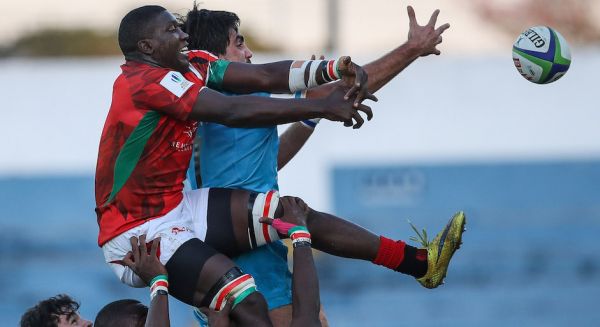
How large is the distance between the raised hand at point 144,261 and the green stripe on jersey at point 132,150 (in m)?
0.27

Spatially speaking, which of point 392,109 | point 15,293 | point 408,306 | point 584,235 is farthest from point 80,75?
point 584,235

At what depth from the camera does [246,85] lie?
645 centimetres

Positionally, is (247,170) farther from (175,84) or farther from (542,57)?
(542,57)

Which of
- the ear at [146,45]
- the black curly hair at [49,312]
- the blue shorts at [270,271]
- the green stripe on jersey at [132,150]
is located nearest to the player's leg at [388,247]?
the blue shorts at [270,271]

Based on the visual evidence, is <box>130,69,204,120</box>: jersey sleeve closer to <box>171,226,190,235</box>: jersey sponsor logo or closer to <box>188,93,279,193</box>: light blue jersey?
<box>171,226,190,235</box>: jersey sponsor logo

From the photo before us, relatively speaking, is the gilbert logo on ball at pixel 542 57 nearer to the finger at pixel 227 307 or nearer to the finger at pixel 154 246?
the finger at pixel 227 307

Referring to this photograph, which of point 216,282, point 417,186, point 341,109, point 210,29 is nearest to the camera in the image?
point 341,109

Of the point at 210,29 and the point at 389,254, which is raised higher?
the point at 210,29

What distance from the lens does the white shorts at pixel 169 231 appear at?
6.27 meters

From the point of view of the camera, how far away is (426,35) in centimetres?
695

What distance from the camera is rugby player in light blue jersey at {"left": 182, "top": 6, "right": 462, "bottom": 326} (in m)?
6.79

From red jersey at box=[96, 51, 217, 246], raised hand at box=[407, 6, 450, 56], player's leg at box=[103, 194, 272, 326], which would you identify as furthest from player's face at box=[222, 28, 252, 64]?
player's leg at box=[103, 194, 272, 326]

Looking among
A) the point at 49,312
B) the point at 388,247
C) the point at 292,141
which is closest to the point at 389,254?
the point at 388,247

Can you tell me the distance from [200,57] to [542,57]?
1.94 meters
